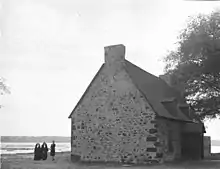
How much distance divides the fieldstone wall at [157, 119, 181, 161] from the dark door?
41.4 inches

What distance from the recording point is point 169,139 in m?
21.2

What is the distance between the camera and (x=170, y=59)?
30109 millimetres

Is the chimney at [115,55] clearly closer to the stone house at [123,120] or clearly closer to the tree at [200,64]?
the stone house at [123,120]

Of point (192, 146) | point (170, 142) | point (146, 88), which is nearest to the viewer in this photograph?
point (170, 142)

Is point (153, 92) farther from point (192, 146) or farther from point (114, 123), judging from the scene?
point (192, 146)

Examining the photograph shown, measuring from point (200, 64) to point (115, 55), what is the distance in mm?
7789

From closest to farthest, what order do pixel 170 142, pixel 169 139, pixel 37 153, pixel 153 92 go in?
pixel 169 139, pixel 170 142, pixel 153 92, pixel 37 153

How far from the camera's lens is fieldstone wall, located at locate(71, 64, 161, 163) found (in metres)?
19.7

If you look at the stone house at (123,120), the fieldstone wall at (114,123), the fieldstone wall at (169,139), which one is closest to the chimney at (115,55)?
the stone house at (123,120)

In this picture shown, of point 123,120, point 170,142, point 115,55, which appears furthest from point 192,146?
point 115,55

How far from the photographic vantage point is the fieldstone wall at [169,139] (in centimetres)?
1978

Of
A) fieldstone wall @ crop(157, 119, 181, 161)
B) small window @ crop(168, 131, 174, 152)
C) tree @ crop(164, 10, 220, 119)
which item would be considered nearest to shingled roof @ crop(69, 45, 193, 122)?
fieldstone wall @ crop(157, 119, 181, 161)

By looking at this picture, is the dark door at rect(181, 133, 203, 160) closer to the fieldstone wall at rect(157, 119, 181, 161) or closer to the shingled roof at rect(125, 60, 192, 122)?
the fieldstone wall at rect(157, 119, 181, 161)

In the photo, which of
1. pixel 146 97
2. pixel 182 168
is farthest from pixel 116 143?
pixel 182 168
